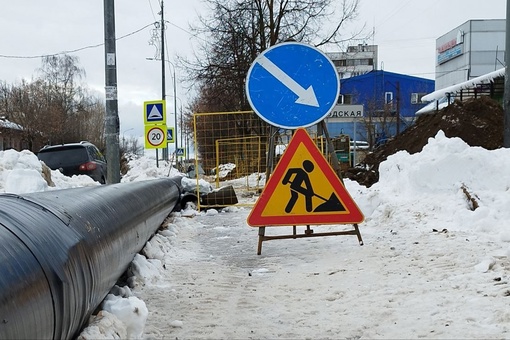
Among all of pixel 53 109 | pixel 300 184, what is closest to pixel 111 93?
pixel 300 184

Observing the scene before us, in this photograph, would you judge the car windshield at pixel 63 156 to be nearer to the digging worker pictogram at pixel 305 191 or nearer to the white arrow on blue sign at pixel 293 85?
the white arrow on blue sign at pixel 293 85

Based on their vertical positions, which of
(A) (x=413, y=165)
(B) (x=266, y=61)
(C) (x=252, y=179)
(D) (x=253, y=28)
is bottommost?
(C) (x=252, y=179)

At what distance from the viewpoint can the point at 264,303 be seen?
12.3ft

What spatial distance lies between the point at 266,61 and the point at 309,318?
284cm

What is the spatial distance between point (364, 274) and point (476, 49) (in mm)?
50752

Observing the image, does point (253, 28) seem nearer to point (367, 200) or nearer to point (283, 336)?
point (367, 200)

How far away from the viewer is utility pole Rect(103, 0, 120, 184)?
1062 cm

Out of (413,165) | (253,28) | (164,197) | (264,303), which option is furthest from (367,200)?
(253,28)

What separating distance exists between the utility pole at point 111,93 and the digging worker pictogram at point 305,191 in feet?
20.6

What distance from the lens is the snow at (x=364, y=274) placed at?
3020 mm

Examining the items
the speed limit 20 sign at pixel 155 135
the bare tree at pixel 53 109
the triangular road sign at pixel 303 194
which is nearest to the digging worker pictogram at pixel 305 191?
the triangular road sign at pixel 303 194

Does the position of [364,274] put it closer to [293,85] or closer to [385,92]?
[293,85]

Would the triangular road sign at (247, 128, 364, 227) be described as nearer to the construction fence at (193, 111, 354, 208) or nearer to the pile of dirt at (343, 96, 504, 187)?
the construction fence at (193, 111, 354, 208)

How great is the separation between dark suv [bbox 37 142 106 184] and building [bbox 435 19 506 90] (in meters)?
40.0
